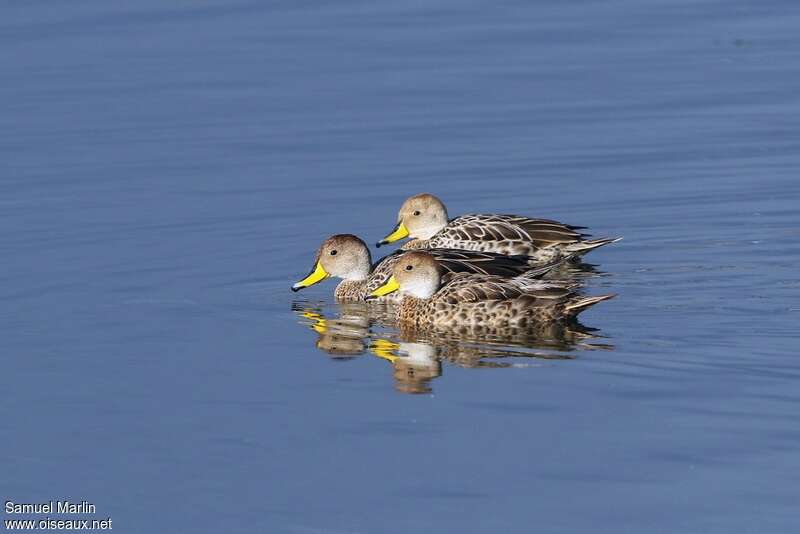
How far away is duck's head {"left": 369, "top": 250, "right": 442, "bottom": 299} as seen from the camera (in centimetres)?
1322

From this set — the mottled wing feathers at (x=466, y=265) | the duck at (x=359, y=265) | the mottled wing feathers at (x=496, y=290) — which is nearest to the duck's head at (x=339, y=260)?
the duck at (x=359, y=265)

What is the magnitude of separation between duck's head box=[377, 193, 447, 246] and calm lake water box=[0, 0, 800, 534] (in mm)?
538

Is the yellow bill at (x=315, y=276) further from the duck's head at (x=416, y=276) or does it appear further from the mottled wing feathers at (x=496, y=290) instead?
the mottled wing feathers at (x=496, y=290)

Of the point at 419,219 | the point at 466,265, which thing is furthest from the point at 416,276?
the point at 419,219

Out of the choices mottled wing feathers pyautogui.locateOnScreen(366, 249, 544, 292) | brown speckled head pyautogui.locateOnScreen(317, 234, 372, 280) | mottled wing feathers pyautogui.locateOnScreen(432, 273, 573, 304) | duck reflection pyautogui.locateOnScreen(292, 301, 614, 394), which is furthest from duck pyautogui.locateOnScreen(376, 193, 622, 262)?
duck reflection pyautogui.locateOnScreen(292, 301, 614, 394)

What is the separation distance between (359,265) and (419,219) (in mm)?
1260

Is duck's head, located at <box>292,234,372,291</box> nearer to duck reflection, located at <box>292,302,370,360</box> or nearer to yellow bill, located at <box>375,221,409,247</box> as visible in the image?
duck reflection, located at <box>292,302,370,360</box>

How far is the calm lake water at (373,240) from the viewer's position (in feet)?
29.8

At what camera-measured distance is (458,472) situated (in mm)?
9141

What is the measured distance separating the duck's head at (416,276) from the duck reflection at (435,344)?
297mm

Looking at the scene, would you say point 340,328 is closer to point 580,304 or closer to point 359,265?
point 359,265

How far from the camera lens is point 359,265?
570 inches

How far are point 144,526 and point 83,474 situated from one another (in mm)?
848

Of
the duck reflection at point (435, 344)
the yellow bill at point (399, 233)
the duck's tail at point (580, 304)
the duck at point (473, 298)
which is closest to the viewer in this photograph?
the duck reflection at point (435, 344)
